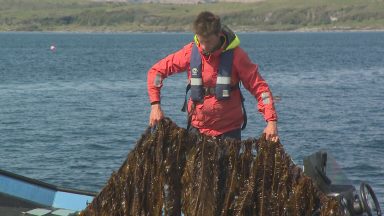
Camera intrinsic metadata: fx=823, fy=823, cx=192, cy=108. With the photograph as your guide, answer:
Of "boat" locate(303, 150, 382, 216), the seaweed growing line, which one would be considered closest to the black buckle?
the seaweed growing line

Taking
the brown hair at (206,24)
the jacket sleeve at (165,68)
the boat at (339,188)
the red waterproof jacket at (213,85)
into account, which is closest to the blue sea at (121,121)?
the boat at (339,188)

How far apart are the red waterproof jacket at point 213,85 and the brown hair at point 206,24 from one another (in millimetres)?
308

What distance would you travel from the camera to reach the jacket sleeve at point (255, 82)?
7395 millimetres

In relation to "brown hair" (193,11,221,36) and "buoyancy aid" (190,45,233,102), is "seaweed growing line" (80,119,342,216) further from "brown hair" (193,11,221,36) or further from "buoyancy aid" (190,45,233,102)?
"brown hair" (193,11,221,36)

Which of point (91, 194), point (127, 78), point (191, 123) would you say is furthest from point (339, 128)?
point (127, 78)

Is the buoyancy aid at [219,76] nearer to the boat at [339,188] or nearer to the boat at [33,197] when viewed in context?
the boat at [339,188]

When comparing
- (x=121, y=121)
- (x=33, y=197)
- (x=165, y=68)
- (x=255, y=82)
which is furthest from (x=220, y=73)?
(x=121, y=121)

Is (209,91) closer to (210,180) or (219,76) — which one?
(219,76)

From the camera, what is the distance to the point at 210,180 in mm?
6824

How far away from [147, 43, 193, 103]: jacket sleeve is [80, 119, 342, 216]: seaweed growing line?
1.98 ft

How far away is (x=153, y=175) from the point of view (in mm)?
6961

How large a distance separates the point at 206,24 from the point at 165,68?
2.35 ft

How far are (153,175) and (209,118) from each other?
3.21 feet

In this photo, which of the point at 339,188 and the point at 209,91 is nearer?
the point at 339,188
